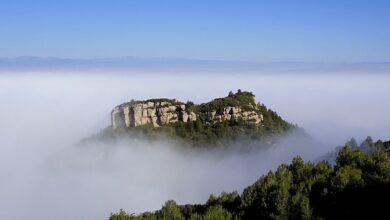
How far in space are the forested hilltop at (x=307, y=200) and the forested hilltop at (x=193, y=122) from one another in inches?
1646

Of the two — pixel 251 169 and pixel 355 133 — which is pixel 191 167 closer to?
pixel 251 169

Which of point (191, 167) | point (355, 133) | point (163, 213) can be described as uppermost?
point (163, 213)

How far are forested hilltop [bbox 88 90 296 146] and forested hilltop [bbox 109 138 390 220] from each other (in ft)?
137

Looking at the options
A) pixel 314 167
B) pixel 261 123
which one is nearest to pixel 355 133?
pixel 261 123

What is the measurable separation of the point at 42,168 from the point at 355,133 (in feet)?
312

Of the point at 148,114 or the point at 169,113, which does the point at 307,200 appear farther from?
the point at 169,113

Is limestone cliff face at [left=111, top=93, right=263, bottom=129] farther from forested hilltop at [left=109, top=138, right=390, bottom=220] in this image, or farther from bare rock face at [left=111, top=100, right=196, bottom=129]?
forested hilltop at [left=109, top=138, right=390, bottom=220]

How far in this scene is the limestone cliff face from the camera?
248 ft

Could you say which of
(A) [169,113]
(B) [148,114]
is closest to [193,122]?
(A) [169,113]

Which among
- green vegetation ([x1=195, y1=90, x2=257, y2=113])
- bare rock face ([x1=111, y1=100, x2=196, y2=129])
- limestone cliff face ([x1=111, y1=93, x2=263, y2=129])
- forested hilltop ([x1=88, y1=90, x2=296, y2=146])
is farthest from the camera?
green vegetation ([x1=195, y1=90, x2=257, y2=113])

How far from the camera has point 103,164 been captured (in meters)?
72.4

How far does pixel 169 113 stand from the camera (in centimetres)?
7694

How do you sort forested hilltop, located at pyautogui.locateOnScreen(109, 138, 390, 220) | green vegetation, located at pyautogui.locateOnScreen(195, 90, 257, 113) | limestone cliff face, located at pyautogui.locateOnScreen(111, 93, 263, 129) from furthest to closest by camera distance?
green vegetation, located at pyautogui.locateOnScreen(195, 90, 257, 113), limestone cliff face, located at pyautogui.locateOnScreen(111, 93, 263, 129), forested hilltop, located at pyautogui.locateOnScreen(109, 138, 390, 220)

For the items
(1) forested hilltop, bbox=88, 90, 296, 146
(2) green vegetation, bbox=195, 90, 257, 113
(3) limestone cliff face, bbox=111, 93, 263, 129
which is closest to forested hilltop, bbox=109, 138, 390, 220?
(1) forested hilltop, bbox=88, 90, 296, 146
